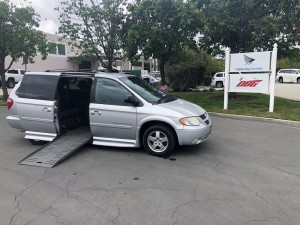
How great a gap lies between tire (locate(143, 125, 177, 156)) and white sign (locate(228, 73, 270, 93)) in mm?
6145

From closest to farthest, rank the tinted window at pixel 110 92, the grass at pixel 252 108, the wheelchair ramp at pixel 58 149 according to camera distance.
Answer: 1. the wheelchair ramp at pixel 58 149
2. the tinted window at pixel 110 92
3. the grass at pixel 252 108

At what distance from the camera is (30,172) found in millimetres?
4871

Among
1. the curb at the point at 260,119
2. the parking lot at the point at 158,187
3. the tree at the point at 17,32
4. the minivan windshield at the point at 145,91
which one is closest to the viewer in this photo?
the parking lot at the point at 158,187

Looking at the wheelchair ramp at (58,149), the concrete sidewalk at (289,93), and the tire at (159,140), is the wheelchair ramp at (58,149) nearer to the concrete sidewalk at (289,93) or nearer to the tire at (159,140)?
the tire at (159,140)

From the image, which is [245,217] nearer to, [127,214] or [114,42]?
[127,214]

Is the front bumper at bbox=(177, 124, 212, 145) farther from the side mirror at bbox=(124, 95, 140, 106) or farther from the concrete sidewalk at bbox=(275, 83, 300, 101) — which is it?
the concrete sidewalk at bbox=(275, 83, 300, 101)

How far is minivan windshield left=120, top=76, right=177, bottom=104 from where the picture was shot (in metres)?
6.03

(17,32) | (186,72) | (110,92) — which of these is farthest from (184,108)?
(186,72)

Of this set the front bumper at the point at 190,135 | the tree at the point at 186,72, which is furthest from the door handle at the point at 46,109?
the tree at the point at 186,72

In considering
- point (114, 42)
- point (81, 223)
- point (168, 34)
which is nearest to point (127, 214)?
point (81, 223)

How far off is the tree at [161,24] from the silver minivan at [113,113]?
20.0 ft

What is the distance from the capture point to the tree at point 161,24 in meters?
11.6

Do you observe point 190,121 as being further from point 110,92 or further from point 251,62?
point 251,62

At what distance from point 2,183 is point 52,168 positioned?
33.2 inches
